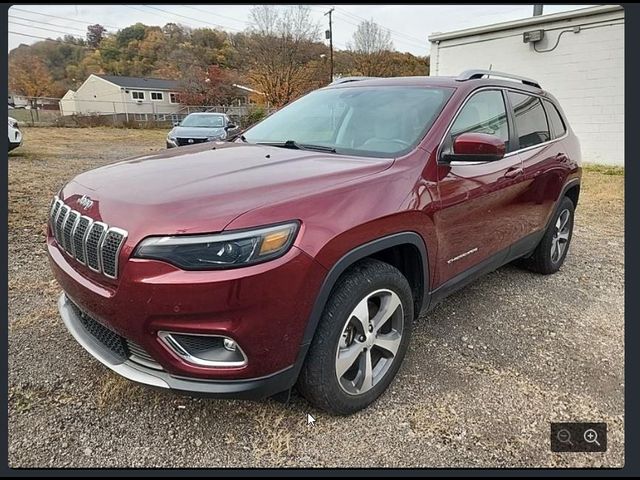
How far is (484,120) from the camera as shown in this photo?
3.13 meters

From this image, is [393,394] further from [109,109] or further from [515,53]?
[109,109]

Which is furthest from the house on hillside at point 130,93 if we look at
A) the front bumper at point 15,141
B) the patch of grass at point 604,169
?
the patch of grass at point 604,169

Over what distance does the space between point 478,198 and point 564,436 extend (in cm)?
139

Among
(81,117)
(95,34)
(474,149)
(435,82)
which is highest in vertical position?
(95,34)

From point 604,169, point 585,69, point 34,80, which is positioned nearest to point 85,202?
point 604,169

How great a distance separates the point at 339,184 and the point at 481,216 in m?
1.26

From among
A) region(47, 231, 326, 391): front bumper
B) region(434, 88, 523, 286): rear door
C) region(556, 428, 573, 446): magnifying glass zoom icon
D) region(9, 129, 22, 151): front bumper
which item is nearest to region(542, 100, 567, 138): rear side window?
region(434, 88, 523, 286): rear door

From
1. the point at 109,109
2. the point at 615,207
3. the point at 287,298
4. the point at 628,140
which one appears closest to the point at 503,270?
the point at 628,140

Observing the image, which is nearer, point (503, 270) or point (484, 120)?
point (484, 120)

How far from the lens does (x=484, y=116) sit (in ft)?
10.3

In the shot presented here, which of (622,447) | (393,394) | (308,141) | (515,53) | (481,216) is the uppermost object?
(515,53)

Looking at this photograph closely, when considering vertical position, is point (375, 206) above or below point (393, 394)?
above

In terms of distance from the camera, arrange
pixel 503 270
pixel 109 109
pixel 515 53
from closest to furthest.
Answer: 1. pixel 503 270
2. pixel 515 53
3. pixel 109 109

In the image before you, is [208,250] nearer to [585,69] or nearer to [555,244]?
[555,244]
